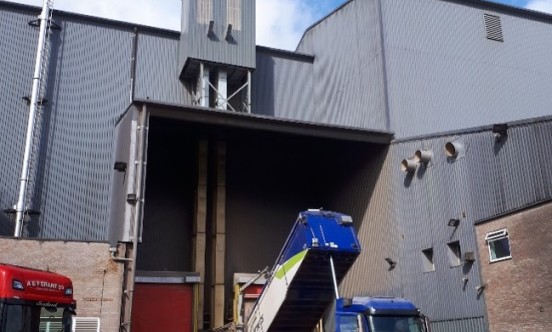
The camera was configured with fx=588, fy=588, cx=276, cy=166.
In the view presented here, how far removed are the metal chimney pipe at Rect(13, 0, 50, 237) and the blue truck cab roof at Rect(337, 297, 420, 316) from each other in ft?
56.2

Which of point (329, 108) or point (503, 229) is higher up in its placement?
point (329, 108)

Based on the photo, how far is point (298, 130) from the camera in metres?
28.3

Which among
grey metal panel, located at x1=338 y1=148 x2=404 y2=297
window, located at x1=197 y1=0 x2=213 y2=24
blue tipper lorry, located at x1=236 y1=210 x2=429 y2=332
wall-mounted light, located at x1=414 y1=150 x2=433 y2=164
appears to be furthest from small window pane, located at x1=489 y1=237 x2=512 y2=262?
window, located at x1=197 y1=0 x2=213 y2=24

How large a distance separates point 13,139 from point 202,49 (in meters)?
10.5

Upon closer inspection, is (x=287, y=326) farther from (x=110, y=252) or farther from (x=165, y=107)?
(x=165, y=107)

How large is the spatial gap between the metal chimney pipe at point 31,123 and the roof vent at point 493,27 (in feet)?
81.6

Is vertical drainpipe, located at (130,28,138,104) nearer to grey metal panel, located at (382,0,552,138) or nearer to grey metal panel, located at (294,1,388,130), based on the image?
grey metal panel, located at (294,1,388,130)

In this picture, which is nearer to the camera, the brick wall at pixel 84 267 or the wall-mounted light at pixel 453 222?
the brick wall at pixel 84 267

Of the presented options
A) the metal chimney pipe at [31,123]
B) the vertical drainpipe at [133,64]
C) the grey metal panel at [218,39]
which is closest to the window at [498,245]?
the grey metal panel at [218,39]

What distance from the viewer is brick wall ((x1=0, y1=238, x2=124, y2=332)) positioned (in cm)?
2170

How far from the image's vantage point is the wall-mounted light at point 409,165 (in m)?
26.4

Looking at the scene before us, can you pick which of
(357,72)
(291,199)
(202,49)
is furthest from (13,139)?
(357,72)

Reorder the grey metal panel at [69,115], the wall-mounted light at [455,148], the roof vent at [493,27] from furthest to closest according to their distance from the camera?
the roof vent at [493,27]
the grey metal panel at [69,115]
the wall-mounted light at [455,148]

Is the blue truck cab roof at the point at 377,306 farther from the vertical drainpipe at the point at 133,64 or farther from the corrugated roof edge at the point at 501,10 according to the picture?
the corrugated roof edge at the point at 501,10
